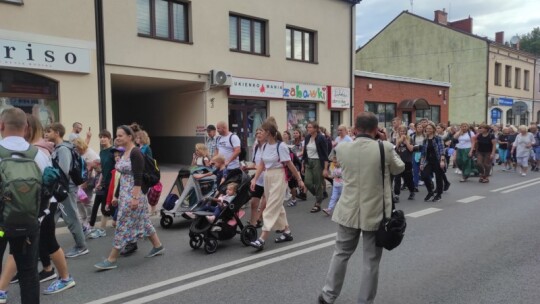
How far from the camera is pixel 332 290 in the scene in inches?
149

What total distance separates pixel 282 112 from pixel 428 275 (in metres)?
12.8

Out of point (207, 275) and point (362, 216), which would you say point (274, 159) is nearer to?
point (207, 275)

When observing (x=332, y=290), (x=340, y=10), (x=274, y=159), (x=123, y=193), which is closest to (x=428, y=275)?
(x=332, y=290)

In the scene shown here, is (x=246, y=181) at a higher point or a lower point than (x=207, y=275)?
higher

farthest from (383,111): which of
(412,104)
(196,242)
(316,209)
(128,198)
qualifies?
(128,198)

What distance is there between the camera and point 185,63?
1388 centimetres

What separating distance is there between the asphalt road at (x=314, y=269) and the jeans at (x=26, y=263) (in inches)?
29.9

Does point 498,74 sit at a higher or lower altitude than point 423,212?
higher

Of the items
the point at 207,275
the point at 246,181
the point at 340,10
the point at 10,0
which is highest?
the point at 340,10

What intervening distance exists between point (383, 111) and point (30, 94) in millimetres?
A: 16849

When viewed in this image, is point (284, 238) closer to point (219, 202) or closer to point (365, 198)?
point (219, 202)

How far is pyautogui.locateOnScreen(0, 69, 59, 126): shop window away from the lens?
10.4 meters

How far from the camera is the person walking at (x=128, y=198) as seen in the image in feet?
15.9

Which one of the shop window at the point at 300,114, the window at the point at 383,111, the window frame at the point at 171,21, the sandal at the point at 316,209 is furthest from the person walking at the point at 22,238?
the window at the point at 383,111
